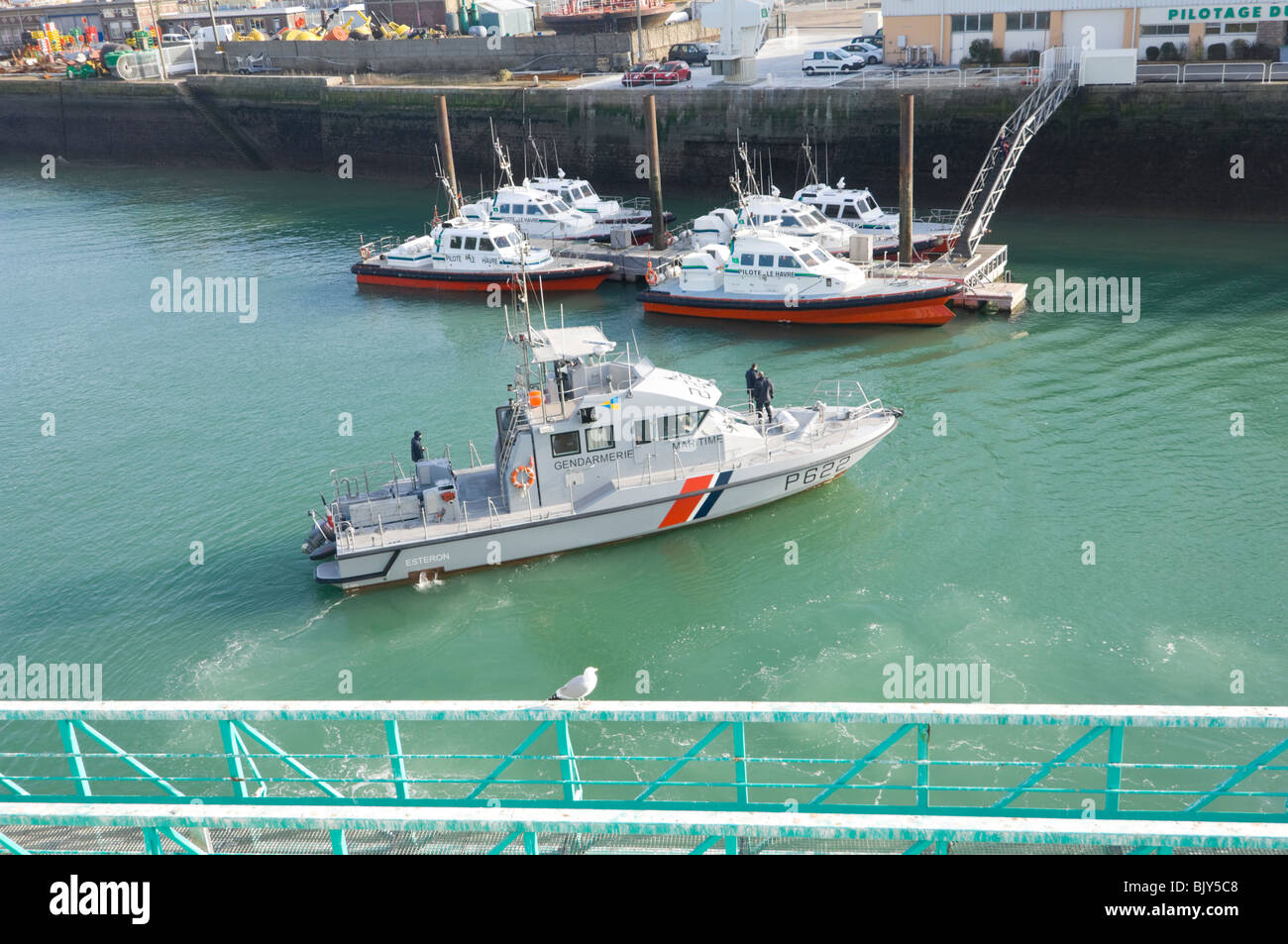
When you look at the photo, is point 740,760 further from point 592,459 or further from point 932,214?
point 932,214

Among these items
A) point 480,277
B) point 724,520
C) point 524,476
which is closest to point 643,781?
point 524,476

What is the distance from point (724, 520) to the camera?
18.8 m

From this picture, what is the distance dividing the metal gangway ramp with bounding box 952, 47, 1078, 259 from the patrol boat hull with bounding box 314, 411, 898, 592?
13892mm

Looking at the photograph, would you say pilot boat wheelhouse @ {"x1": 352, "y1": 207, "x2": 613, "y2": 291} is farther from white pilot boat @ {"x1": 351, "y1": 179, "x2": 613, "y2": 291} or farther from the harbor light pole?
the harbor light pole

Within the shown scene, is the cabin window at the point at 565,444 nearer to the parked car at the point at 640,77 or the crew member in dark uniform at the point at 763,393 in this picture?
the crew member in dark uniform at the point at 763,393

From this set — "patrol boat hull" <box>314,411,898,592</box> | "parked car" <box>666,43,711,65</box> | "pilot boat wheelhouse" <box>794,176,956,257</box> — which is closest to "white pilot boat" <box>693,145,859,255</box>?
"pilot boat wheelhouse" <box>794,176,956,257</box>

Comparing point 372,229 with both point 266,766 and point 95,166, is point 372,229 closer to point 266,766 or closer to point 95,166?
point 95,166

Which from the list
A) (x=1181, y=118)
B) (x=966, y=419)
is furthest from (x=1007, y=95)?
(x=966, y=419)

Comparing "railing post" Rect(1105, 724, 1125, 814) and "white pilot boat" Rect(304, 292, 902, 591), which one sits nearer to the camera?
"railing post" Rect(1105, 724, 1125, 814)

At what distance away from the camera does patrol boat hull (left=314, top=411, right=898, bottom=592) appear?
17.1m

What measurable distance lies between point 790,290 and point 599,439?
11950 millimetres

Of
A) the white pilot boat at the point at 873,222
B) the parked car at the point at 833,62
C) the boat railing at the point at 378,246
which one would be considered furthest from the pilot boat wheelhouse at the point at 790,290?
the parked car at the point at 833,62
